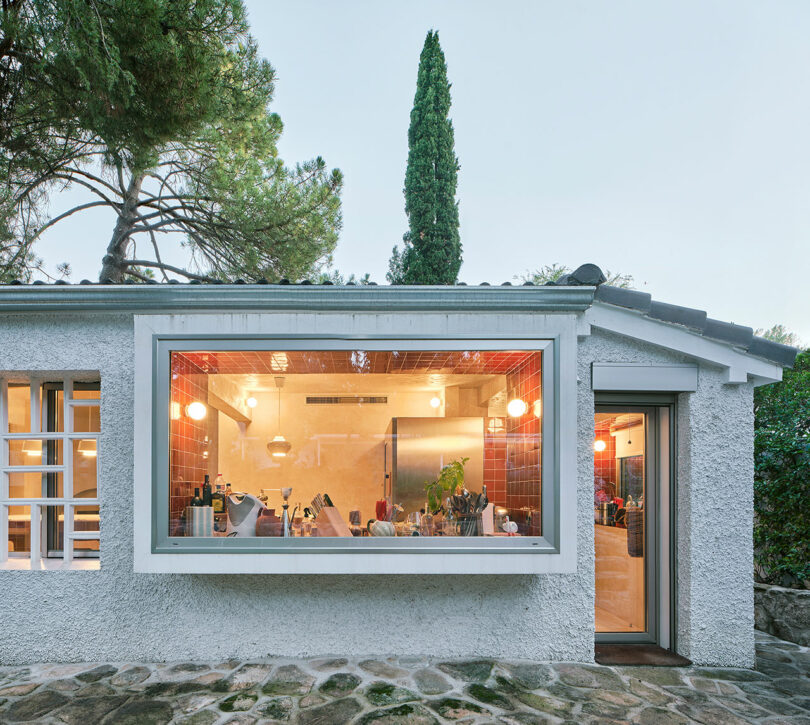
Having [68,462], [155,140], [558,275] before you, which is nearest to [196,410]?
[68,462]

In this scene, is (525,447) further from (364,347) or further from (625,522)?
(364,347)

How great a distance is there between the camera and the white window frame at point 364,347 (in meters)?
4.20

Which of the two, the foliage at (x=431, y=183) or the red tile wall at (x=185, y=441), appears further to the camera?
the foliage at (x=431, y=183)

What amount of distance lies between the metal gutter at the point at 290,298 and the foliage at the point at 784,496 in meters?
3.04

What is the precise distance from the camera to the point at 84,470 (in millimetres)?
4910

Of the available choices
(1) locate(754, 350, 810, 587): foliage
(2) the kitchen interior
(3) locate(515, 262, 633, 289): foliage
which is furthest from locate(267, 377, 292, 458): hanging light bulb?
(3) locate(515, 262, 633, 289): foliage

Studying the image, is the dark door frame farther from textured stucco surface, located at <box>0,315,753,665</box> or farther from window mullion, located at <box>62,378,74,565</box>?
window mullion, located at <box>62,378,74,565</box>

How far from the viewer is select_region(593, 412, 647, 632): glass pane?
498 cm

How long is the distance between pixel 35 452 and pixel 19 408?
433mm

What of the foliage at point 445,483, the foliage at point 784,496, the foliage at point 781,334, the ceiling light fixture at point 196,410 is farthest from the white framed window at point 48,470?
the foliage at point 781,334

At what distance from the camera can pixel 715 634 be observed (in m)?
4.50

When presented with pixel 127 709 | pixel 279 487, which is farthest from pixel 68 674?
pixel 279 487

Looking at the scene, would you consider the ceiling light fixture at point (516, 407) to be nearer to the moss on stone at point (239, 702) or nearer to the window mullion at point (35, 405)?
the moss on stone at point (239, 702)

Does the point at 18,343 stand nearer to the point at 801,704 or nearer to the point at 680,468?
the point at 680,468
